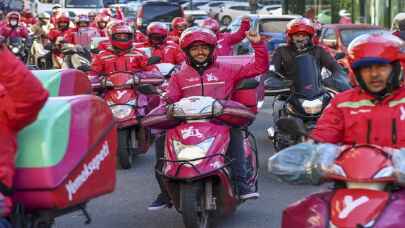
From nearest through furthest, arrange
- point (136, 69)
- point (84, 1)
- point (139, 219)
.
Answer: point (139, 219), point (136, 69), point (84, 1)

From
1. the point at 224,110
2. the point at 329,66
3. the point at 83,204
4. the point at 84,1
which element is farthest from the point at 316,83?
the point at 84,1

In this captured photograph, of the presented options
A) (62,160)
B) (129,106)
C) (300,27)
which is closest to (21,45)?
(129,106)

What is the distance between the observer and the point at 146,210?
896 cm

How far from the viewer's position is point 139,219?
8547 mm

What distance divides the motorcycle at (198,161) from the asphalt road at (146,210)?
667 mm

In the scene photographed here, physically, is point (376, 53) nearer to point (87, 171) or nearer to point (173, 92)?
point (87, 171)

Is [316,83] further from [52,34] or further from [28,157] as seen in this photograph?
[52,34]

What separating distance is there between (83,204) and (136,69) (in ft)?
21.6

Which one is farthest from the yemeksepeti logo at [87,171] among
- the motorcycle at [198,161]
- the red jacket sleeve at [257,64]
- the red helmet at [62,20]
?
the red helmet at [62,20]

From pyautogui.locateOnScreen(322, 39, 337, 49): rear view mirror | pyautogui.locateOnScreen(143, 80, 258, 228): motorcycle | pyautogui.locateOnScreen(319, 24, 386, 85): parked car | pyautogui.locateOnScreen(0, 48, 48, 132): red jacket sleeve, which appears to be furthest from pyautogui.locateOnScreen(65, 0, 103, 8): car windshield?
pyautogui.locateOnScreen(0, 48, 48, 132): red jacket sleeve

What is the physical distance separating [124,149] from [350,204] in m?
6.80

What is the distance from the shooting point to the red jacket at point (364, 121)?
17.1ft

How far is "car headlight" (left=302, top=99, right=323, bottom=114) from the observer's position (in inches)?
416

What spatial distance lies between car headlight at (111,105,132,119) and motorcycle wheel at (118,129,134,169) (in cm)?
17
